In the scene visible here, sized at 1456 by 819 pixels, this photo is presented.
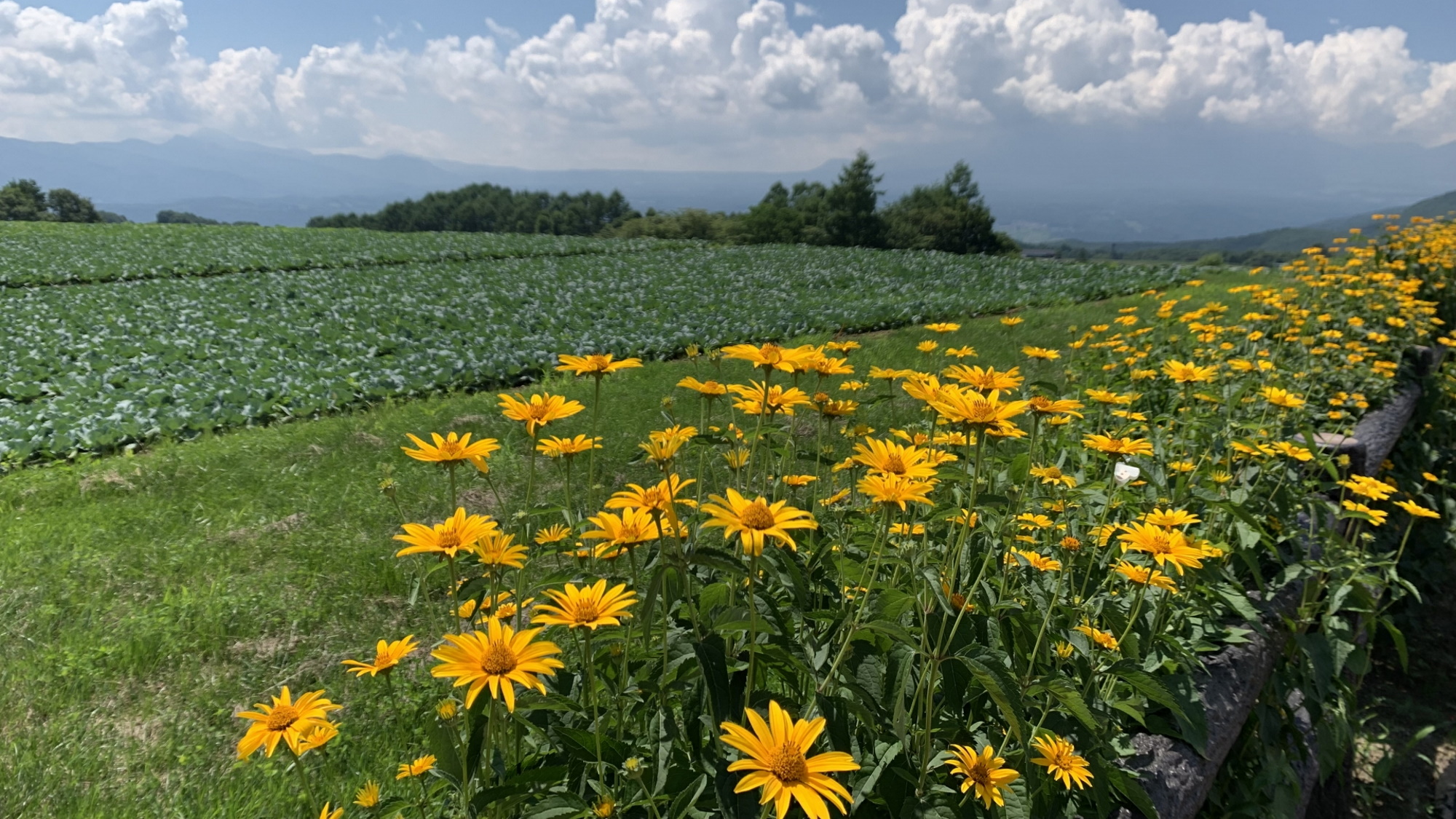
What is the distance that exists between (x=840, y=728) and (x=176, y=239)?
26351 millimetres

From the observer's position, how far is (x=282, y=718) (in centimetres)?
125

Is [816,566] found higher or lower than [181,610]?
higher

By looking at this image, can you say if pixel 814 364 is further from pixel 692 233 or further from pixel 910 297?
pixel 692 233

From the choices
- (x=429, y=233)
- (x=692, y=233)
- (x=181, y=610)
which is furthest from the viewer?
(x=692, y=233)

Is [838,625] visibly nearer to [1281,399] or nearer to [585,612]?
[585,612]

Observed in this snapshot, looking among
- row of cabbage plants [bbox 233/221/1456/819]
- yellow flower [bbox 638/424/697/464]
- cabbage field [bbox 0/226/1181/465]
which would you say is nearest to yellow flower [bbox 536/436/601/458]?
row of cabbage plants [bbox 233/221/1456/819]

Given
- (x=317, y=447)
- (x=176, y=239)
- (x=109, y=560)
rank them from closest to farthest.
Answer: (x=109, y=560), (x=317, y=447), (x=176, y=239)

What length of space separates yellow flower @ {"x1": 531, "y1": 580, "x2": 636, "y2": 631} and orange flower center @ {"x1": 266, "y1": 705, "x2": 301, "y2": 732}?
0.51 metres

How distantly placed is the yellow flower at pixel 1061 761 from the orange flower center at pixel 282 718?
4.51 ft

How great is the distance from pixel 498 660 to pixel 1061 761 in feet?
3.49

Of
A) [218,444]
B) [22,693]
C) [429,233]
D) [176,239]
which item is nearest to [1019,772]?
[22,693]

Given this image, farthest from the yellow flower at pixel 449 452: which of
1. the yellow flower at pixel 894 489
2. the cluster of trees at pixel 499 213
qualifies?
the cluster of trees at pixel 499 213

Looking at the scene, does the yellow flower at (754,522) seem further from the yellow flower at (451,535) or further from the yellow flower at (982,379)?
the yellow flower at (982,379)

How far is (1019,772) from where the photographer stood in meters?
1.37
